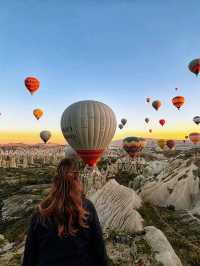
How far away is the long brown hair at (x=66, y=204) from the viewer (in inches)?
161

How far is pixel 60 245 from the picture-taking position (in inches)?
163

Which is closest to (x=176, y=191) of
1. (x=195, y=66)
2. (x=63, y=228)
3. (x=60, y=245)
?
(x=195, y=66)

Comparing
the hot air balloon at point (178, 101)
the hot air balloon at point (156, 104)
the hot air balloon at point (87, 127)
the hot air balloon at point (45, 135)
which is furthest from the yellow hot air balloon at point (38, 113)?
the hot air balloon at point (87, 127)

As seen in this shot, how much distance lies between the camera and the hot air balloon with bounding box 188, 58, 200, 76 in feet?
161

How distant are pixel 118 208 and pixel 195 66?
123 ft

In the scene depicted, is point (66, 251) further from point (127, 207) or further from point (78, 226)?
point (127, 207)

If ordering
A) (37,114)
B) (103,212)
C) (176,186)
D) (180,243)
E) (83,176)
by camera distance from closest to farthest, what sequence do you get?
(180,243) < (103,212) < (176,186) < (83,176) < (37,114)

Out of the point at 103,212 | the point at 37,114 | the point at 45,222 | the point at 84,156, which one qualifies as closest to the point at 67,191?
the point at 45,222

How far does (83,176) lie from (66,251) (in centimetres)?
2948

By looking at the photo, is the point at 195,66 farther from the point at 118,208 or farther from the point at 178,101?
the point at 118,208

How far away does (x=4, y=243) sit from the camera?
2033 centimetres

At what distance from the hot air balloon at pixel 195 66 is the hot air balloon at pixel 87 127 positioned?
926 inches

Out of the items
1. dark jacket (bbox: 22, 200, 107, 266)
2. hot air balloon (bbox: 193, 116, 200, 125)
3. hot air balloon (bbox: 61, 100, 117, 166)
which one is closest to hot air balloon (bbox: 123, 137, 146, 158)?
hot air balloon (bbox: 61, 100, 117, 166)

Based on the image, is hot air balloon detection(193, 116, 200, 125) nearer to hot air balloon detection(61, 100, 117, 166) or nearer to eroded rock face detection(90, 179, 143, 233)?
hot air balloon detection(61, 100, 117, 166)
